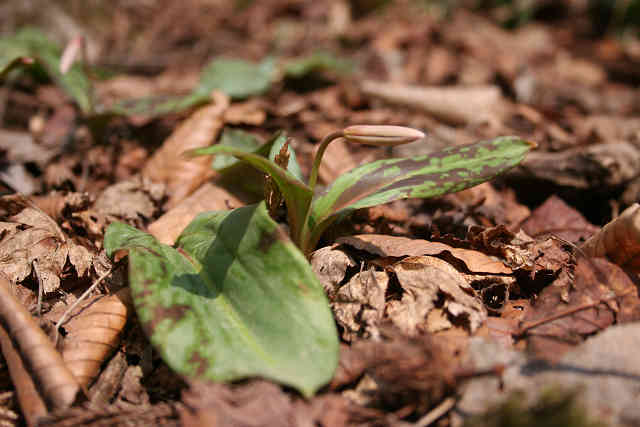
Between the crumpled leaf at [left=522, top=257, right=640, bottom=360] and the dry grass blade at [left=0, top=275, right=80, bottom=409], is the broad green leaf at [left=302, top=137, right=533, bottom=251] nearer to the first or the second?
the crumpled leaf at [left=522, top=257, right=640, bottom=360]

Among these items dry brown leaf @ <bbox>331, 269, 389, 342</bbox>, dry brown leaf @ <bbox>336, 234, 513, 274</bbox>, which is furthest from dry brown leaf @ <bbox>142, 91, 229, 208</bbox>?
dry brown leaf @ <bbox>331, 269, 389, 342</bbox>

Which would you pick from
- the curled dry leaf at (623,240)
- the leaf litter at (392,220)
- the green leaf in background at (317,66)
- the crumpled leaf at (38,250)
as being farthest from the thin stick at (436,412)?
the green leaf in background at (317,66)

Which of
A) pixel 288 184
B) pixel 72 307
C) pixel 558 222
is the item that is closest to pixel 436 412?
pixel 288 184

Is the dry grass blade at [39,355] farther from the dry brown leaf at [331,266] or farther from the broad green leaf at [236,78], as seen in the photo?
the broad green leaf at [236,78]

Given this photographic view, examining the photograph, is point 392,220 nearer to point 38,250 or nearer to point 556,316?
point 556,316

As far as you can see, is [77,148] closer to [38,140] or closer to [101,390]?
[38,140]

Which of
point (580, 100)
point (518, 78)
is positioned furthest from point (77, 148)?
point (580, 100)
